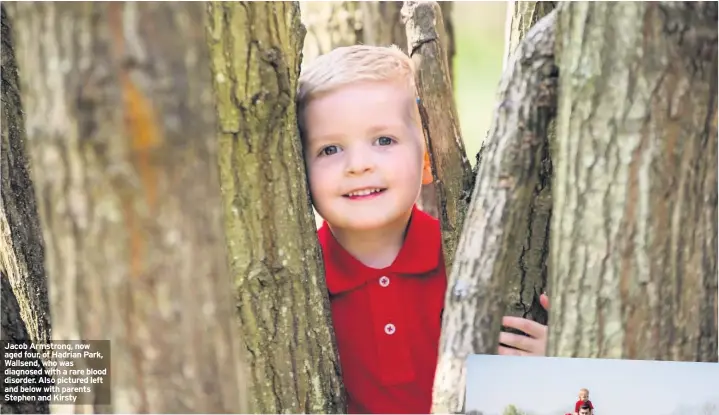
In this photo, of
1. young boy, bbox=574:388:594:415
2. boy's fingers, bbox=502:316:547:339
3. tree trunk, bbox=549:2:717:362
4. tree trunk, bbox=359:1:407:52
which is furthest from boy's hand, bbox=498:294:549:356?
tree trunk, bbox=359:1:407:52

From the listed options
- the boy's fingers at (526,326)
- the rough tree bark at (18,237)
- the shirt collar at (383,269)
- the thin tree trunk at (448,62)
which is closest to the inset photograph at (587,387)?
the boy's fingers at (526,326)

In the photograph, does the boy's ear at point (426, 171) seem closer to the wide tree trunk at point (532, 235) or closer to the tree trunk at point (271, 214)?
the wide tree trunk at point (532, 235)

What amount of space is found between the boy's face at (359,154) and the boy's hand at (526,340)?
430 mm

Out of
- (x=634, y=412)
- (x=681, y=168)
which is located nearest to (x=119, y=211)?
(x=681, y=168)

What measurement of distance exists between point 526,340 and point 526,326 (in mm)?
36

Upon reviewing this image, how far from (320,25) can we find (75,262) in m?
1.25

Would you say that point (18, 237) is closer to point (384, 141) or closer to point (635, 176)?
point (384, 141)

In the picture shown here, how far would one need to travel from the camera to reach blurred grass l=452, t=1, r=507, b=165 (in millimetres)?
2236

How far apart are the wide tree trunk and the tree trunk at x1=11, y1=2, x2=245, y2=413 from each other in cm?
82

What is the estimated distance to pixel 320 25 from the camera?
2.54 m

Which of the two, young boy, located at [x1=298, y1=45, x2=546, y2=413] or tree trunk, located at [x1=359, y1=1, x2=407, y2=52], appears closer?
young boy, located at [x1=298, y1=45, x2=546, y2=413]

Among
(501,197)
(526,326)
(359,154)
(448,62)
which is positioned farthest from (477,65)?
(526,326)

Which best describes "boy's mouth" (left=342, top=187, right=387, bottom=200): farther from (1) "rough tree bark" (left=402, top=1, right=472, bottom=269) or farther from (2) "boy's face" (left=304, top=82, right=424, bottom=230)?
(1) "rough tree bark" (left=402, top=1, right=472, bottom=269)

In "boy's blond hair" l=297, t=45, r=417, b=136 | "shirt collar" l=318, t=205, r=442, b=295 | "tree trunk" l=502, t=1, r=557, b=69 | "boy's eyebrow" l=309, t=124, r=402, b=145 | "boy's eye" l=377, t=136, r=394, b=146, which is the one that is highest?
"tree trunk" l=502, t=1, r=557, b=69
